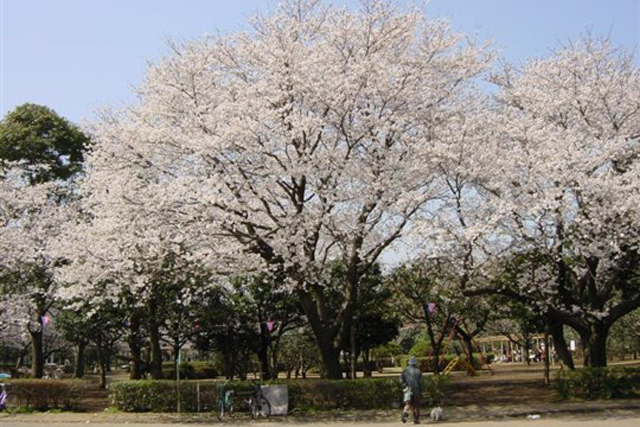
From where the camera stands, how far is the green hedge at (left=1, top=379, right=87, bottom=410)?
20219 millimetres

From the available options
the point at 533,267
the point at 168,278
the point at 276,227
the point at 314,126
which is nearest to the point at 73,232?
the point at 168,278

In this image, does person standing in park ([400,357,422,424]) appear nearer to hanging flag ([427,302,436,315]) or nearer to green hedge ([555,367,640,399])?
green hedge ([555,367,640,399])

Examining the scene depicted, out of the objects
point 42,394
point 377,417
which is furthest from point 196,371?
point 377,417

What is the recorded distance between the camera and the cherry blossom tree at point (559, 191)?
693 inches

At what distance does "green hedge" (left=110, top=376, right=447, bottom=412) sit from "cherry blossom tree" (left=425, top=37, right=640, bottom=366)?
350 cm

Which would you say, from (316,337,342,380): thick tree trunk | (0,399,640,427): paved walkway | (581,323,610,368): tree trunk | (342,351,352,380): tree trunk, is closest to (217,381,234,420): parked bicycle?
(0,399,640,427): paved walkway

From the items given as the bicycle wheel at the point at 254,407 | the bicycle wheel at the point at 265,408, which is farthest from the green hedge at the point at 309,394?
the bicycle wheel at the point at 265,408

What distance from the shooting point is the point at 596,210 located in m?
17.7

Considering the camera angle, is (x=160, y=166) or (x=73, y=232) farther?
(x=73, y=232)

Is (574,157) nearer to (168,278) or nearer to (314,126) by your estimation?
(314,126)

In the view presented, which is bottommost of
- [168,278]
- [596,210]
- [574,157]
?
[168,278]

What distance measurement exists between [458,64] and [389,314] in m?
13.8

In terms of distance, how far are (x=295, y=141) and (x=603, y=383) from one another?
10771mm

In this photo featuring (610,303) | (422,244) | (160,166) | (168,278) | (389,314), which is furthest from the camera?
(389,314)
